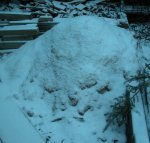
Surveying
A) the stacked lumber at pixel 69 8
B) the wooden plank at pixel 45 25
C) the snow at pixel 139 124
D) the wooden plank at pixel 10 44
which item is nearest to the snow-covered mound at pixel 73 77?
the snow at pixel 139 124

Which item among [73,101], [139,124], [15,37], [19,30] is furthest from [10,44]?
[139,124]

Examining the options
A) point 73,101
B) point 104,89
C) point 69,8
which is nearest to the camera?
point 73,101

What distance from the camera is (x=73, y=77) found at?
4.11 m

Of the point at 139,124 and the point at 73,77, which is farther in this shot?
the point at 73,77

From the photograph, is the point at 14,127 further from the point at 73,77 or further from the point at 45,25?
the point at 45,25

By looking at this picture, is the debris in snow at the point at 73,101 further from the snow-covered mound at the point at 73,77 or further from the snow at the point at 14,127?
the snow at the point at 14,127

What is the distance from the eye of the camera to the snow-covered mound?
375 cm

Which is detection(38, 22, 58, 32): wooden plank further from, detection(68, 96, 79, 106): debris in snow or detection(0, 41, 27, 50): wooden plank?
detection(68, 96, 79, 106): debris in snow

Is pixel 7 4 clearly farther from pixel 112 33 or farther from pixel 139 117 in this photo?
pixel 139 117

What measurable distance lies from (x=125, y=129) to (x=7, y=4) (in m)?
5.51

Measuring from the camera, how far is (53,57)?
4379 millimetres

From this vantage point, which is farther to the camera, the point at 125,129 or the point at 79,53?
the point at 79,53

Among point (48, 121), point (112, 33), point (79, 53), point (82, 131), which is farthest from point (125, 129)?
point (112, 33)

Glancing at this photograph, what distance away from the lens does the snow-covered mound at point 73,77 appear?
3.75 m
